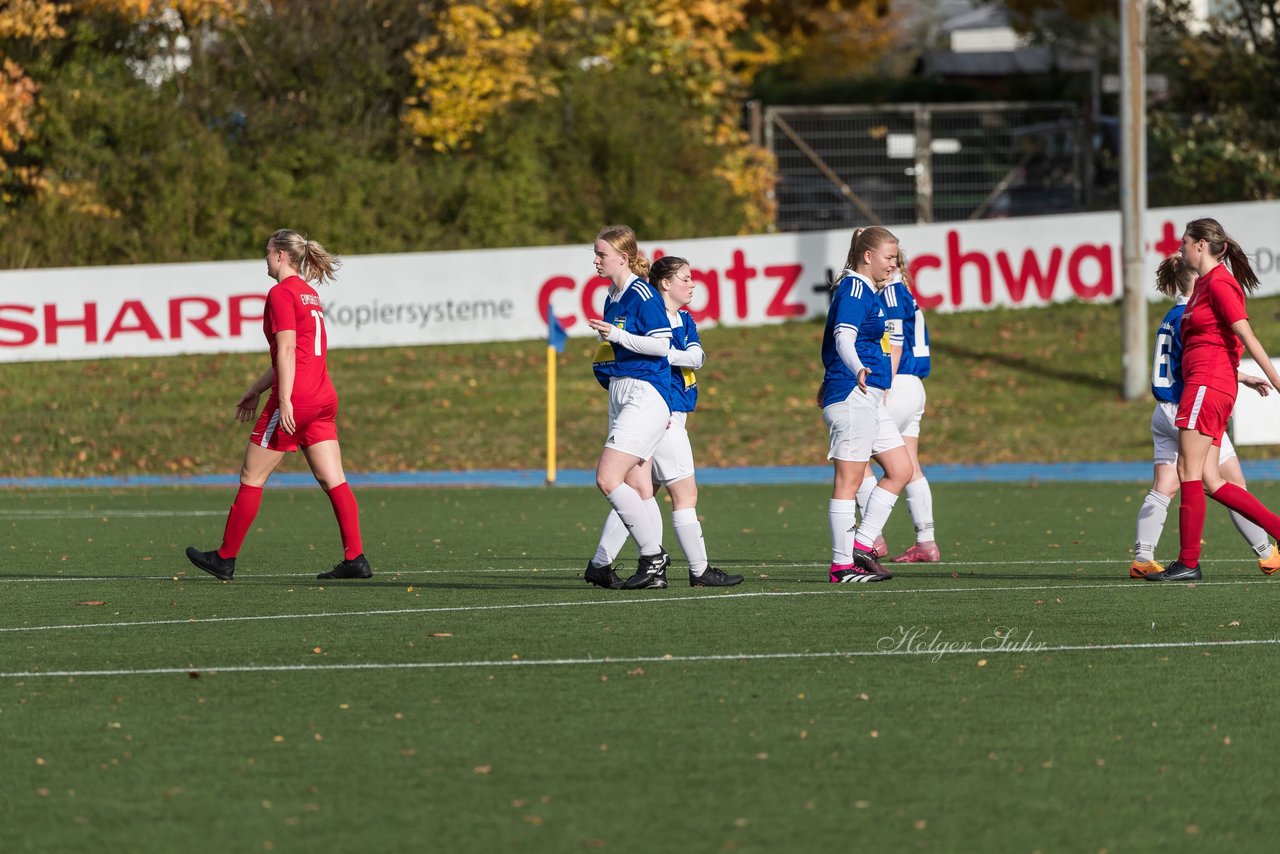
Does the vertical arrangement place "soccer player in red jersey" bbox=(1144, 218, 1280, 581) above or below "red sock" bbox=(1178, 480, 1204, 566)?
above

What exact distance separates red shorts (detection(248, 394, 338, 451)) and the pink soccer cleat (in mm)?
3386

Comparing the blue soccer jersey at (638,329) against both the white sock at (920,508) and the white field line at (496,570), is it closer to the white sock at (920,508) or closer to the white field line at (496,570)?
the white field line at (496,570)

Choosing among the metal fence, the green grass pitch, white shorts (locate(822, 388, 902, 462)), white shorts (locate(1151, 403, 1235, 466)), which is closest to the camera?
the green grass pitch

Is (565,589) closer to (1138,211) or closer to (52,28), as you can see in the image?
(1138,211)

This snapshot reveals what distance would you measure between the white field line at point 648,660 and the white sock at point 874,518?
8.17 ft

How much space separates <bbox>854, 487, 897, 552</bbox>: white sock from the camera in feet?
32.4

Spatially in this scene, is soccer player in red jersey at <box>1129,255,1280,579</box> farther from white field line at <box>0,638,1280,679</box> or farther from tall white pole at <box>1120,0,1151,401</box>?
tall white pole at <box>1120,0,1151,401</box>

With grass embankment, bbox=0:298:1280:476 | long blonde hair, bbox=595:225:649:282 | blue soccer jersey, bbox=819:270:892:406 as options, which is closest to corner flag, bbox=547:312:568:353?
grass embankment, bbox=0:298:1280:476

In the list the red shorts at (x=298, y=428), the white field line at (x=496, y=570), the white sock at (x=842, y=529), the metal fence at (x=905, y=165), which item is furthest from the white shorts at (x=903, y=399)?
the metal fence at (x=905, y=165)

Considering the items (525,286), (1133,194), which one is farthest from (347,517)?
(525,286)

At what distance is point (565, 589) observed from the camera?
31.4 feet

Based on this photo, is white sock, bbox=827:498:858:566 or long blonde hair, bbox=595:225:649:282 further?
white sock, bbox=827:498:858:566

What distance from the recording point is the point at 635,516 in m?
9.15

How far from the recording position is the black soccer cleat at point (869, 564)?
31.9 ft
